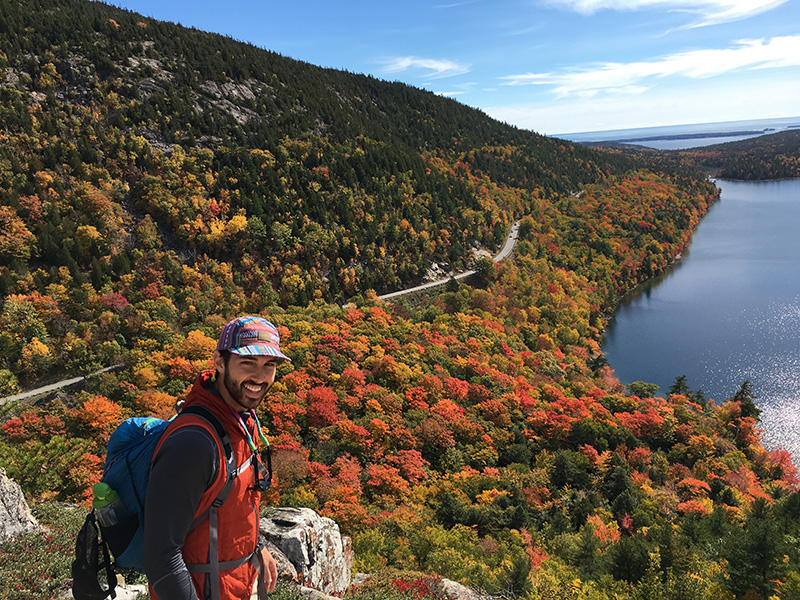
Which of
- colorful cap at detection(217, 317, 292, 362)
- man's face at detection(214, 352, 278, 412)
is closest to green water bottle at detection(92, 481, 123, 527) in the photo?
man's face at detection(214, 352, 278, 412)

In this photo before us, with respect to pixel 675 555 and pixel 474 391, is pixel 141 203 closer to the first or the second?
pixel 474 391

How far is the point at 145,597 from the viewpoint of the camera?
9250mm

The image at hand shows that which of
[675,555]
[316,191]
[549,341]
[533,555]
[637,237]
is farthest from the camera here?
[637,237]

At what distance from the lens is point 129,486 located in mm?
3639

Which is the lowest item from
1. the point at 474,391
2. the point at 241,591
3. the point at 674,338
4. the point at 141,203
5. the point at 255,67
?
the point at 674,338

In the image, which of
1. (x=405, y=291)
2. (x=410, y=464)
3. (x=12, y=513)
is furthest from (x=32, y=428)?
(x=405, y=291)

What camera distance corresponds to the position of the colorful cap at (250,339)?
3961mm

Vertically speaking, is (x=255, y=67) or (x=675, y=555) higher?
(x=255, y=67)

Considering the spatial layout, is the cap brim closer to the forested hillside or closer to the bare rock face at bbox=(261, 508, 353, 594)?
the bare rock face at bbox=(261, 508, 353, 594)

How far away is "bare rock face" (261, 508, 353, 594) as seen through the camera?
44.5 ft

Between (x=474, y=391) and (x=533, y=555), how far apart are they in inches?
834

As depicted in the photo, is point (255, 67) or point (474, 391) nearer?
point (474, 391)

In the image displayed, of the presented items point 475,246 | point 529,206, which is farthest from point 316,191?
point 529,206

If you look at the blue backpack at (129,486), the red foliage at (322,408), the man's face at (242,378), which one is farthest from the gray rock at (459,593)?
the red foliage at (322,408)
